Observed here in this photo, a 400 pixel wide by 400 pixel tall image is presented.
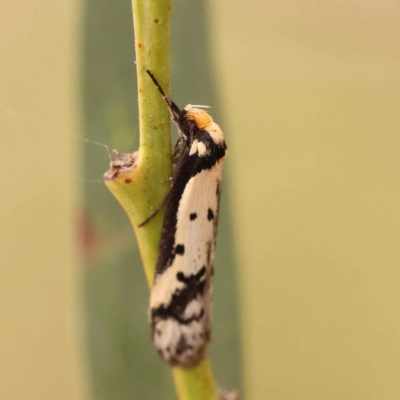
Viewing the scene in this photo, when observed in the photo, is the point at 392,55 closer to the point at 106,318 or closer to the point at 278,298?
the point at 278,298

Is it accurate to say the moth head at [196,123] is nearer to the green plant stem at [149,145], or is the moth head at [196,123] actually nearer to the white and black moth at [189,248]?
the white and black moth at [189,248]

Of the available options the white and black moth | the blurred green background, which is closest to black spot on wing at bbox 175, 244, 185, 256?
the white and black moth

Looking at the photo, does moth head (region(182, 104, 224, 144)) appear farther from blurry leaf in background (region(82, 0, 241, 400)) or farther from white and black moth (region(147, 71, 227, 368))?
blurry leaf in background (region(82, 0, 241, 400))

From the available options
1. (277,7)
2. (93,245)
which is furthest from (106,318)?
(277,7)

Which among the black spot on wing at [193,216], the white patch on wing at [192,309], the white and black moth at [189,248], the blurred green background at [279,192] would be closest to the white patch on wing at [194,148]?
the white and black moth at [189,248]

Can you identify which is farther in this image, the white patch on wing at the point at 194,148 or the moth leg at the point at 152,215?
the white patch on wing at the point at 194,148
